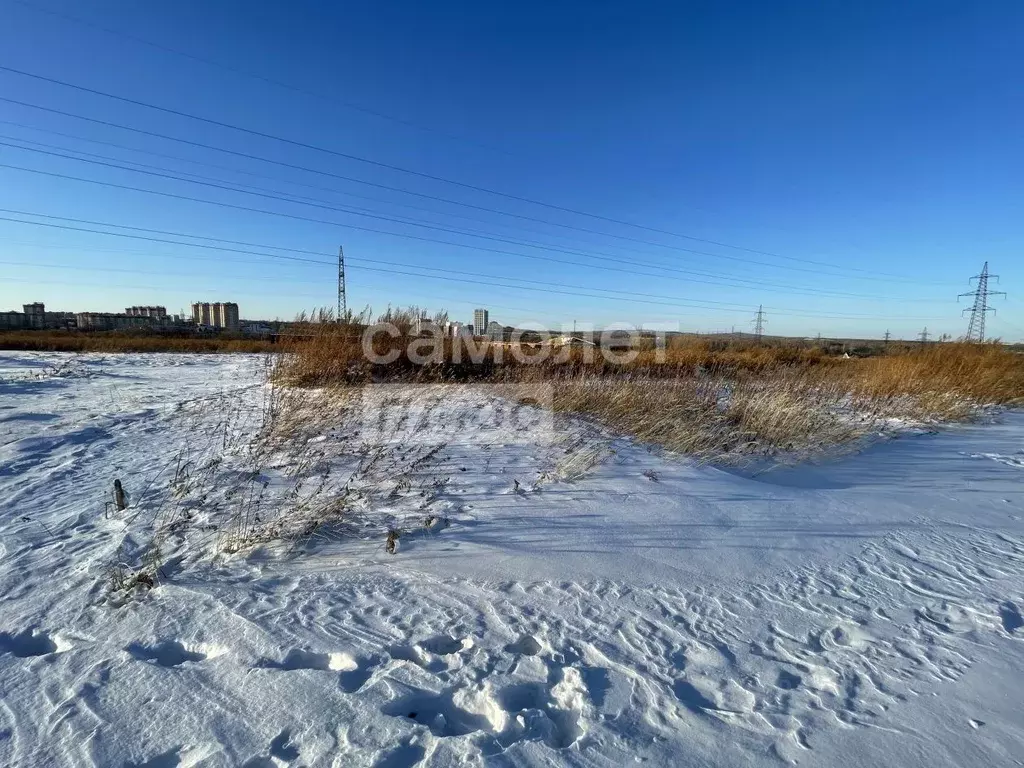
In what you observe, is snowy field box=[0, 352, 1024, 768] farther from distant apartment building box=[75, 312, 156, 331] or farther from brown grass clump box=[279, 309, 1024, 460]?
distant apartment building box=[75, 312, 156, 331]

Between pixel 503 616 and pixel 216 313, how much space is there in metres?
66.2

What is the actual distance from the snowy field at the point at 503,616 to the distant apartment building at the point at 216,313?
5968 centimetres

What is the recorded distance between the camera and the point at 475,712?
70.7 inches

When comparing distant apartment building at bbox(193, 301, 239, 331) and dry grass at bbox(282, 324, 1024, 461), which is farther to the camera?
distant apartment building at bbox(193, 301, 239, 331)

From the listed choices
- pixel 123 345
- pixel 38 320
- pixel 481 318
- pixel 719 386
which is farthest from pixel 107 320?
pixel 719 386

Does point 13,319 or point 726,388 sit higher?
point 13,319

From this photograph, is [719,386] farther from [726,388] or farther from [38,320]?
[38,320]

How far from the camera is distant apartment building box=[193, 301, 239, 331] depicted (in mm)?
55719

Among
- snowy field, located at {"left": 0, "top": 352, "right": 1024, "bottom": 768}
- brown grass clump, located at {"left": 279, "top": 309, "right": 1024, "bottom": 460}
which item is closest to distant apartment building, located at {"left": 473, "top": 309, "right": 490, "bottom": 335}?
brown grass clump, located at {"left": 279, "top": 309, "right": 1024, "bottom": 460}

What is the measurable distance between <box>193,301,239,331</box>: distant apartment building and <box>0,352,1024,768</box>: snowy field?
5968 cm

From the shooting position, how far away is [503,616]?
2.37 meters

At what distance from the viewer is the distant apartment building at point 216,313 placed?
55.7m

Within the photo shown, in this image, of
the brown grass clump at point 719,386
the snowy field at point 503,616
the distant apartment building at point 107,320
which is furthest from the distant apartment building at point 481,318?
the distant apartment building at point 107,320

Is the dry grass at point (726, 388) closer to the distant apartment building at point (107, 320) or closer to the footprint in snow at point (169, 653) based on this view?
the footprint in snow at point (169, 653)
